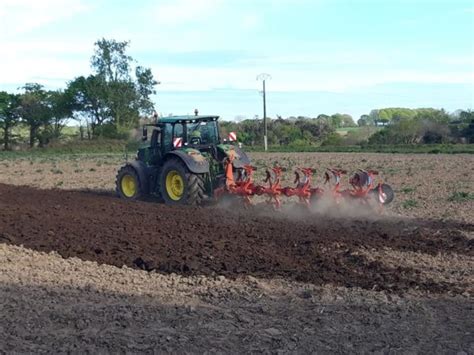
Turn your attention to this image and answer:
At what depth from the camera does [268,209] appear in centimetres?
1302

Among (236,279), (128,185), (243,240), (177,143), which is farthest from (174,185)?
(236,279)

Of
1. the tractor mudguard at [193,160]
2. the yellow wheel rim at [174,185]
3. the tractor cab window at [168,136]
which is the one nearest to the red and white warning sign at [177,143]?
the tractor cab window at [168,136]

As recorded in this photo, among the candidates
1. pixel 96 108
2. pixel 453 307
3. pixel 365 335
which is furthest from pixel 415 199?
pixel 96 108

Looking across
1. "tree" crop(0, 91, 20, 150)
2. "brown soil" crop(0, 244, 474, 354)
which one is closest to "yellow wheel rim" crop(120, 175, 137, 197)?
"brown soil" crop(0, 244, 474, 354)

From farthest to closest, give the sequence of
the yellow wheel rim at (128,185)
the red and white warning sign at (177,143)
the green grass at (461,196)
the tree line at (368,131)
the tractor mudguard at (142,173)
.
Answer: the tree line at (368,131) → the yellow wheel rim at (128,185) → the tractor mudguard at (142,173) → the red and white warning sign at (177,143) → the green grass at (461,196)

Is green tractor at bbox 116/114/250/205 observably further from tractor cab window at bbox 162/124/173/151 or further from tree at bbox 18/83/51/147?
tree at bbox 18/83/51/147

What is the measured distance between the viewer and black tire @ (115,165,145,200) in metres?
15.1

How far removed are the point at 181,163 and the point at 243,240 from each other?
4.48 meters

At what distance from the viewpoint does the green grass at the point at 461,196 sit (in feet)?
47.1

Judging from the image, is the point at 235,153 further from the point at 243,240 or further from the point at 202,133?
the point at 243,240

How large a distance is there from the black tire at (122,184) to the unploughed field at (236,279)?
1.76 metres

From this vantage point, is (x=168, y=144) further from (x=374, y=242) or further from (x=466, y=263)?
(x=466, y=263)

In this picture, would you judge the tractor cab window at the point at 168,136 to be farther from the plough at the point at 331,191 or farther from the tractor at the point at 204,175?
the plough at the point at 331,191

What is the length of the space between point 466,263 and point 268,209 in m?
5.14
